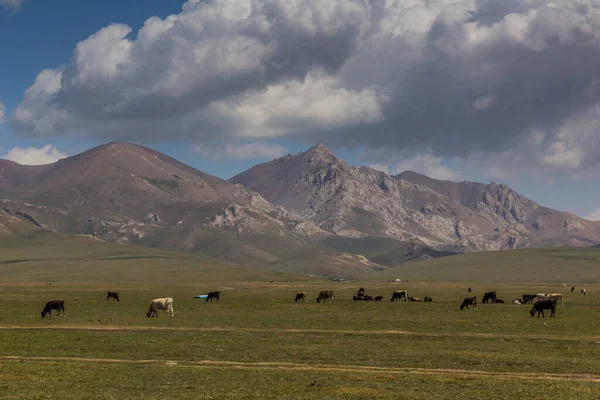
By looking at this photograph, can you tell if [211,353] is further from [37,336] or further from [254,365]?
[37,336]

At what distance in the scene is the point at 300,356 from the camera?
42.8 metres

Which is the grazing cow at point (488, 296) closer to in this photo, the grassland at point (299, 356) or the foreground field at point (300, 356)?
the grassland at point (299, 356)

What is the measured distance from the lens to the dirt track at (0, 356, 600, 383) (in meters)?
34.5

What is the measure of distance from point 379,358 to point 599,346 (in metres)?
16.3

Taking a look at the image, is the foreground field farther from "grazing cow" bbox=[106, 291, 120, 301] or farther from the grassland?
"grazing cow" bbox=[106, 291, 120, 301]

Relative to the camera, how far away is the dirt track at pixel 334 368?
34.5 m

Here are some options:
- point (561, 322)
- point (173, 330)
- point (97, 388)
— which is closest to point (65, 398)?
point (97, 388)

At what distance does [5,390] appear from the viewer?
96.2 feet

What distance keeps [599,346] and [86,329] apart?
3883 centimetres

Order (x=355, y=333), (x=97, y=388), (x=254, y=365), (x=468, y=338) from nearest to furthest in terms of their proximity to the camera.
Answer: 1. (x=97, y=388)
2. (x=254, y=365)
3. (x=468, y=338)
4. (x=355, y=333)

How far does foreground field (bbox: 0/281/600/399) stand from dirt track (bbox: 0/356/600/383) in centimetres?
5

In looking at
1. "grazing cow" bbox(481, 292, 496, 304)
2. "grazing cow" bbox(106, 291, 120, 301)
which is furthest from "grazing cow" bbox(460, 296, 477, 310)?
"grazing cow" bbox(106, 291, 120, 301)

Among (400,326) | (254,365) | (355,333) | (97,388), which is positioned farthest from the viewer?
(400,326)

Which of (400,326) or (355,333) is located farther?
(400,326)
